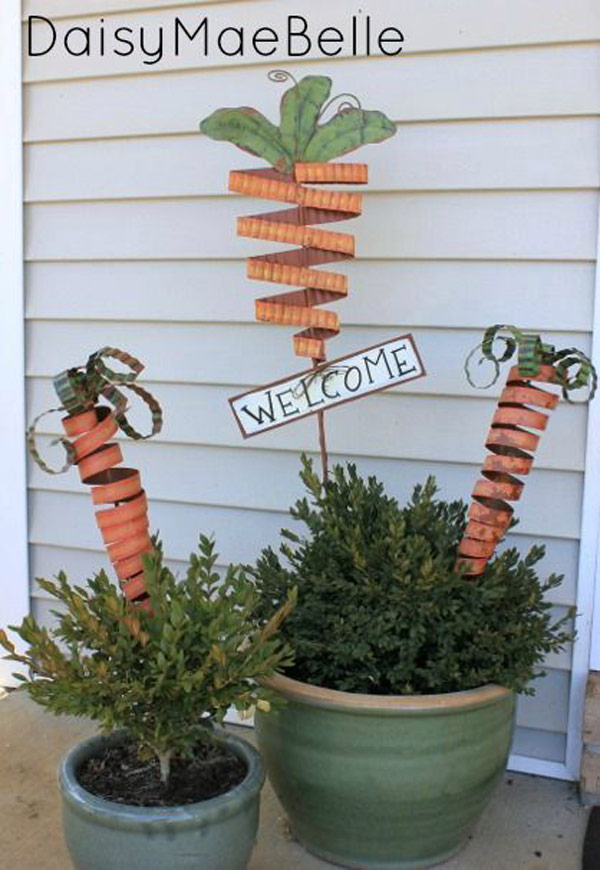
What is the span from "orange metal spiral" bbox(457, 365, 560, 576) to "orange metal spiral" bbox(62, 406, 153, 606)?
2.10 feet

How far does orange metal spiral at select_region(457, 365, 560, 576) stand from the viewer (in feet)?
6.27

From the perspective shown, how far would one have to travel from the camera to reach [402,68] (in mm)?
2307

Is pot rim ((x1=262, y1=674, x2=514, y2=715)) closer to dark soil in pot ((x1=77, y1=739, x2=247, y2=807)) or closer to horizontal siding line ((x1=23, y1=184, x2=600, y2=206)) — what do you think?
dark soil in pot ((x1=77, y1=739, x2=247, y2=807))

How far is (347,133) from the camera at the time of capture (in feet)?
6.70

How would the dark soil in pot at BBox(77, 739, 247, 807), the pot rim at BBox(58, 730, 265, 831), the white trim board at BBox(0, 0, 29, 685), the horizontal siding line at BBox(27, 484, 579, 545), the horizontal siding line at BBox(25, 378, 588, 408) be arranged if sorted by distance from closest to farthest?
1. the pot rim at BBox(58, 730, 265, 831)
2. the dark soil in pot at BBox(77, 739, 247, 807)
3. the horizontal siding line at BBox(25, 378, 588, 408)
4. the horizontal siding line at BBox(27, 484, 579, 545)
5. the white trim board at BBox(0, 0, 29, 685)

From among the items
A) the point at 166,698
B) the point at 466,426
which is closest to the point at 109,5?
the point at 466,426

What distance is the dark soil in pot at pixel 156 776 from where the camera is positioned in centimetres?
175

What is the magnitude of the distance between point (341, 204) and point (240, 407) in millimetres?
482

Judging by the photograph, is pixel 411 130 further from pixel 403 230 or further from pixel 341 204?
pixel 341 204

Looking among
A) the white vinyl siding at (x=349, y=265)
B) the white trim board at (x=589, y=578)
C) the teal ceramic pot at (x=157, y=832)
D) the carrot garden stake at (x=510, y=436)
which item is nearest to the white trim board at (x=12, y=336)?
the white vinyl siding at (x=349, y=265)

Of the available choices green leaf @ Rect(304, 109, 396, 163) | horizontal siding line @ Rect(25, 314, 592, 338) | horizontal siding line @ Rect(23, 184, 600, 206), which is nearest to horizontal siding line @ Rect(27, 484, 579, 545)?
horizontal siding line @ Rect(25, 314, 592, 338)

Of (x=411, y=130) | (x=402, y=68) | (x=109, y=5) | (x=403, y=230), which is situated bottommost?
(x=403, y=230)

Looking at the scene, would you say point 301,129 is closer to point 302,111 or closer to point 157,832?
point 302,111

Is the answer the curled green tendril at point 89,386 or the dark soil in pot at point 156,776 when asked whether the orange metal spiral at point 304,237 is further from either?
the dark soil in pot at point 156,776
